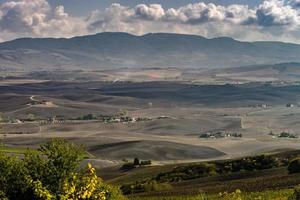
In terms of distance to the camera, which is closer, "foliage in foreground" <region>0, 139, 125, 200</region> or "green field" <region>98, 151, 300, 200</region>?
"foliage in foreground" <region>0, 139, 125, 200</region>

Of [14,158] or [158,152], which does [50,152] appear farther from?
[158,152]

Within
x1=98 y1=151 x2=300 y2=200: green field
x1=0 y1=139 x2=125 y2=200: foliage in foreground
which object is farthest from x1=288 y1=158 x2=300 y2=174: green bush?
x1=0 y1=139 x2=125 y2=200: foliage in foreground

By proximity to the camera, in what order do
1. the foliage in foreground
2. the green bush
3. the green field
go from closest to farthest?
the foliage in foreground
the green field
the green bush

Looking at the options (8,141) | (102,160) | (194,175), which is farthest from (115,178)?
(8,141)

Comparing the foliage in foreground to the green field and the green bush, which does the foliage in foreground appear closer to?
the green field

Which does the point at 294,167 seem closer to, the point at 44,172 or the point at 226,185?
the point at 226,185

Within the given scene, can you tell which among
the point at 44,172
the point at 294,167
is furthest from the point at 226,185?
the point at 44,172

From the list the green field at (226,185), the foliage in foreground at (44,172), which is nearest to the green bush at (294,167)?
the green field at (226,185)

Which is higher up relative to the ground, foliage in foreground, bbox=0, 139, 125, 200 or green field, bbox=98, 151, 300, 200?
foliage in foreground, bbox=0, 139, 125, 200

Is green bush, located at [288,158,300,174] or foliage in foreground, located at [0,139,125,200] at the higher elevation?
foliage in foreground, located at [0,139,125,200]

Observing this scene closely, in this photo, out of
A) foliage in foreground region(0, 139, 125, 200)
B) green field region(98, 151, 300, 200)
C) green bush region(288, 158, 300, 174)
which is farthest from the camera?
green bush region(288, 158, 300, 174)

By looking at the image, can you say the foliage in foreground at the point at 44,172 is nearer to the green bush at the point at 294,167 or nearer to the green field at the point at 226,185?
the green field at the point at 226,185
